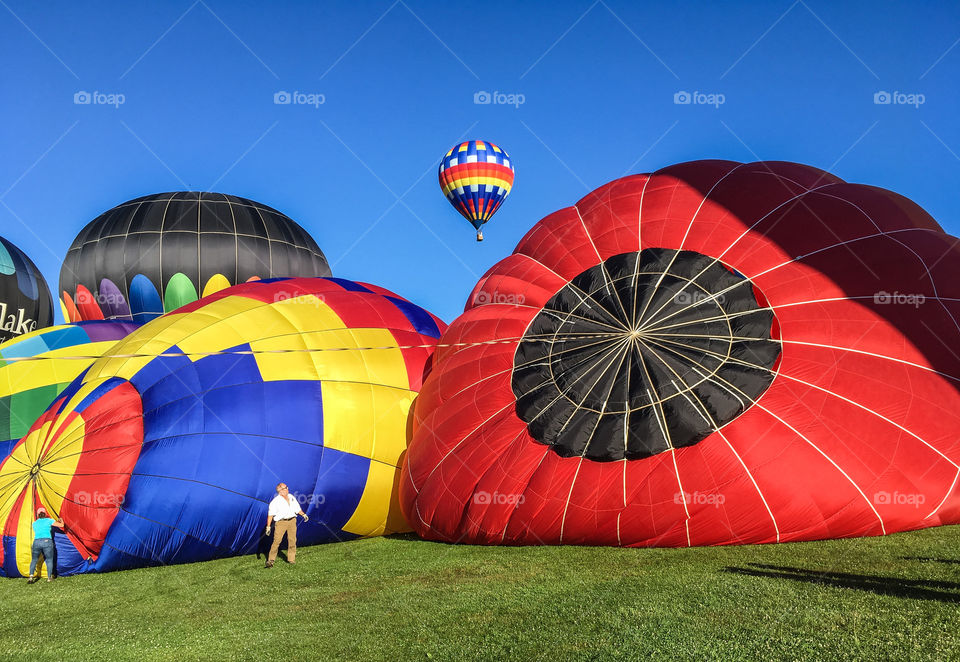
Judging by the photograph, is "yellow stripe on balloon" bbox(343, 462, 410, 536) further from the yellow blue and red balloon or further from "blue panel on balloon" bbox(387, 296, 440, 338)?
the yellow blue and red balloon

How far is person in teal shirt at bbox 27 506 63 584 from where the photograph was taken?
297 inches

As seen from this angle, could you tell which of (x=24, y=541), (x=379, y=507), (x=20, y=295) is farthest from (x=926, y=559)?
(x=20, y=295)

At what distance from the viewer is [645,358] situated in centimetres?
765

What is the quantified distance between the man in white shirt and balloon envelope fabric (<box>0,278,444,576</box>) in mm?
331

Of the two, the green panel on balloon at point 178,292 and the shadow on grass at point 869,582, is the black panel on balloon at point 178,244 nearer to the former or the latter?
the green panel on balloon at point 178,292

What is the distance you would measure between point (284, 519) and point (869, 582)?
5.28 m

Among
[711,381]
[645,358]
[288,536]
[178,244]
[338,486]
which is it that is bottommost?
[288,536]

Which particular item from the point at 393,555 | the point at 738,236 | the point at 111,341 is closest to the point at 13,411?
the point at 111,341

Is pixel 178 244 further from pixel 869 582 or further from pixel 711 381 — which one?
pixel 869 582

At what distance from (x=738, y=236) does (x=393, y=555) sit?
4.81 m

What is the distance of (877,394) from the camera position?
278 inches

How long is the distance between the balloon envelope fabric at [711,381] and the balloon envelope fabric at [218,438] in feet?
2.22

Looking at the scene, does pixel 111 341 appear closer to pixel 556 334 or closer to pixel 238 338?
pixel 238 338

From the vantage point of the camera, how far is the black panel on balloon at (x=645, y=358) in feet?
23.8
